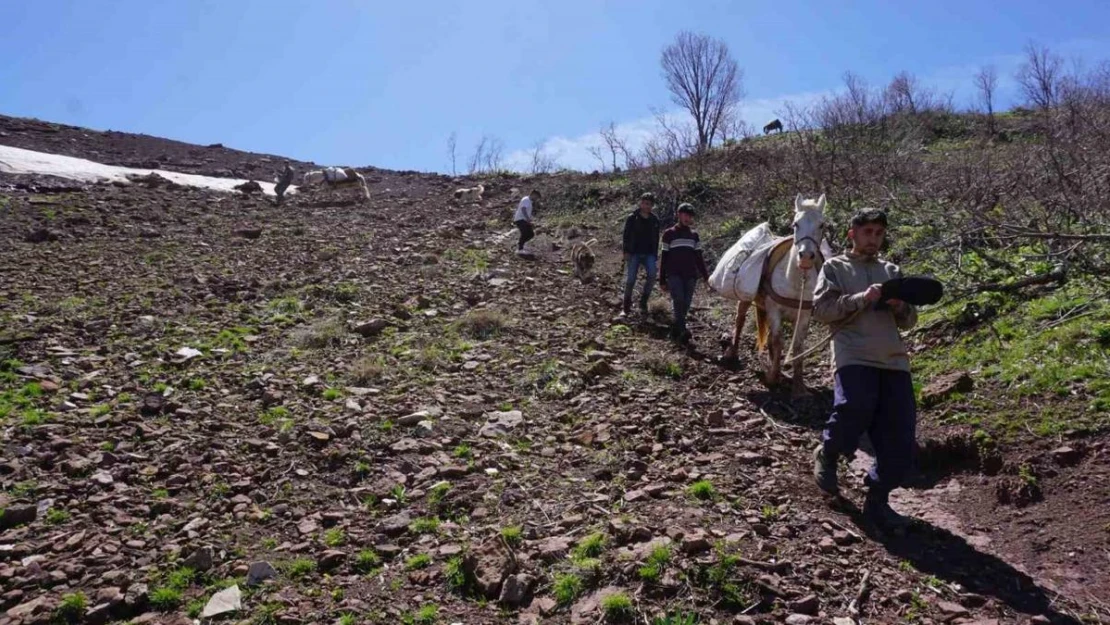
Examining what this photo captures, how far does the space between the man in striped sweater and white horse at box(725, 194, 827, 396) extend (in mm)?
1246

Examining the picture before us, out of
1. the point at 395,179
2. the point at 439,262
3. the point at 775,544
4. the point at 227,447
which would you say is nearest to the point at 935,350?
the point at 775,544

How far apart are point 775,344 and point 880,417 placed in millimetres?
2813

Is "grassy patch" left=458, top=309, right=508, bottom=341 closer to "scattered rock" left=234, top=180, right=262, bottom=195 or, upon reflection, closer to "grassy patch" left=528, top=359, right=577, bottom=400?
"grassy patch" left=528, top=359, right=577, bottom=400

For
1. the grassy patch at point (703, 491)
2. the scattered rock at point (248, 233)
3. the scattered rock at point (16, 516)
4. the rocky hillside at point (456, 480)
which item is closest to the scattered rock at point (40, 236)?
the rocky hillside at point (456, 480)

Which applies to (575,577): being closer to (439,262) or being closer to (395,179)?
(439,262)

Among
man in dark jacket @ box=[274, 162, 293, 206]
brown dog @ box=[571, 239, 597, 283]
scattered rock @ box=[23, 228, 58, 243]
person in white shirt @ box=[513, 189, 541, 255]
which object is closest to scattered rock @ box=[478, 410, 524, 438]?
brown dog @ box=[571, 239, 597, 283]

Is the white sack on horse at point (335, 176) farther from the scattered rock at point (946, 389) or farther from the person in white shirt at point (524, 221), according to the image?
the scattered rock at point (946, 389)

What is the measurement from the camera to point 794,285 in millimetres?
6746

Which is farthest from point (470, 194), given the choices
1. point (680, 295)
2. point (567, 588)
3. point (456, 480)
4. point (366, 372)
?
point (567, 588)

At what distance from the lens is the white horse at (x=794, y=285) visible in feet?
20.2

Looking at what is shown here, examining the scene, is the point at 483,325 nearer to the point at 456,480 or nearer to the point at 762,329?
the point at 762,329

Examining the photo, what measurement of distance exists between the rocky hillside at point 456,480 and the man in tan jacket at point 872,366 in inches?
14.7

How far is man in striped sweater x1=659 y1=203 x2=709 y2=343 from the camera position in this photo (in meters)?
8.67

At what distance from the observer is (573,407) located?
669cm
